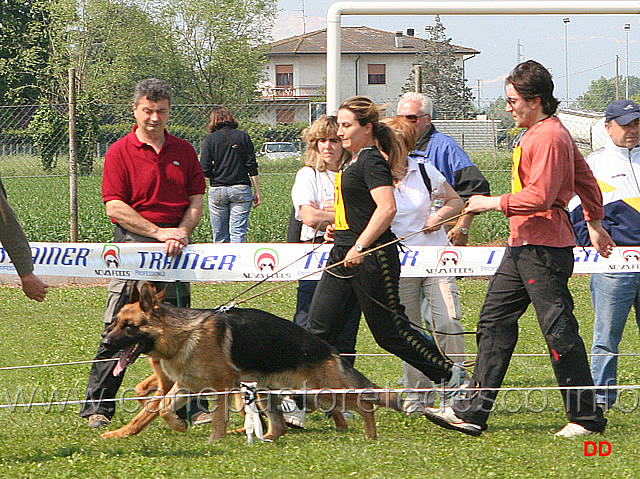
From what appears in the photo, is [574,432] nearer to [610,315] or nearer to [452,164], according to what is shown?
[610,315]

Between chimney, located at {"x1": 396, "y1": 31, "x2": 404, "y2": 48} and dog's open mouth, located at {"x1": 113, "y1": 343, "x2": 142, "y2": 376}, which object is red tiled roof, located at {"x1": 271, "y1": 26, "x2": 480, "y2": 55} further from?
dog's open mouth, located at {"x1": 113, "y1": 343, "x2": 142, "y2": 376}

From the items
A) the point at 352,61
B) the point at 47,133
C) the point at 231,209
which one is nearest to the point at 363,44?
the point at 352,61

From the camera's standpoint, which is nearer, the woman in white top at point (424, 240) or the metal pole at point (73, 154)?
A: the woman in white top at point (424, 240)

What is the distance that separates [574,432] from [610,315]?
116cm

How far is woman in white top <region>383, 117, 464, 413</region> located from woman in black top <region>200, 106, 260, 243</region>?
19.2 ft

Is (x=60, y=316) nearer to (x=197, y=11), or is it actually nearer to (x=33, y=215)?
(x=33, y=215)

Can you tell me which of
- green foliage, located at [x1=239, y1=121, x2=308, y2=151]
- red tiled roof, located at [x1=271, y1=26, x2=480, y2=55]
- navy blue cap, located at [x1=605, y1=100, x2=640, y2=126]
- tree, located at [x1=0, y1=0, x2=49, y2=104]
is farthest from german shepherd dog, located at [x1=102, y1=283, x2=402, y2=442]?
red tiled roof, located at [x1=271, y1=26, x2=480, y2=55]

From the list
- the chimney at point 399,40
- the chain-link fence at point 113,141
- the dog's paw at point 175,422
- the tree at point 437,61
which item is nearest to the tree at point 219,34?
the tree at point 437,61

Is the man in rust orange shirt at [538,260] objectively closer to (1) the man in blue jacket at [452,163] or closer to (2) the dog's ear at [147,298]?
(1) the man in blue jacket at [452,163]

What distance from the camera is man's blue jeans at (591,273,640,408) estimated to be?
6.22 metres

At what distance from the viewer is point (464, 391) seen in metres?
5.59

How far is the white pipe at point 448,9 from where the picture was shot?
8.23 m

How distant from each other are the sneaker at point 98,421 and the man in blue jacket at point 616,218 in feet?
10.4

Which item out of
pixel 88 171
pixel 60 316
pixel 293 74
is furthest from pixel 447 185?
pixel 293 74
